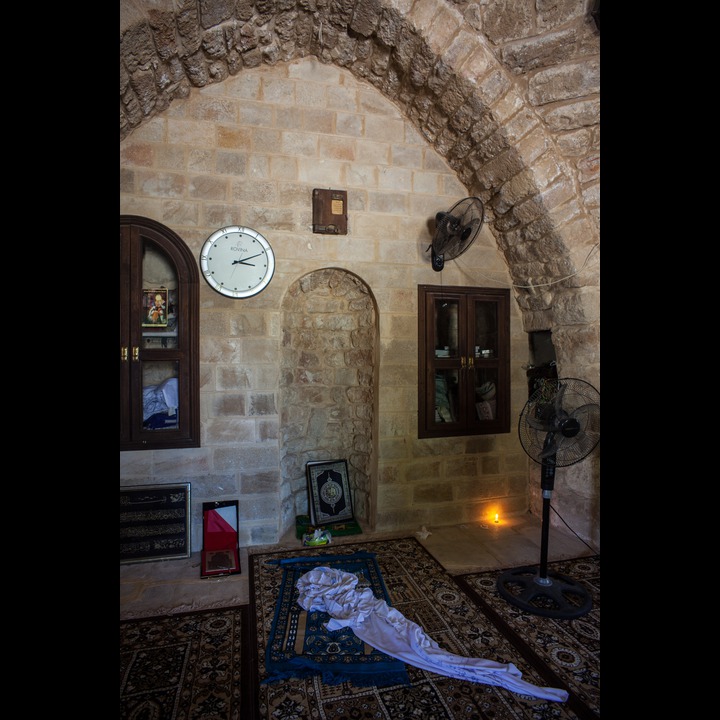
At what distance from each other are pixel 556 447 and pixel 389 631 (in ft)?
5.09

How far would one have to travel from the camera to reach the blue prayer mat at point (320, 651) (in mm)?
2125

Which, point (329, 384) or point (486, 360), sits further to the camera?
point (329, 384)

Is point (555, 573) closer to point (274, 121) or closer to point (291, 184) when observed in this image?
point (291, 184)

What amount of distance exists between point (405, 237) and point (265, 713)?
3.51 m

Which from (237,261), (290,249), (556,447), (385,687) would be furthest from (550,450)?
(237,261)

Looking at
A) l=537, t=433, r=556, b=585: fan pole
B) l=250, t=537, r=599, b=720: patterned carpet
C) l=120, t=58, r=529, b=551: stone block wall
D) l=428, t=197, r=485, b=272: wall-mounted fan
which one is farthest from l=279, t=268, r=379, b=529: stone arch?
l=537, t=433, r=556, b=585: fan pole

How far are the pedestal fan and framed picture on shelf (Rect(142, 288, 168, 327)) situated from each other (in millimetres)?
2940

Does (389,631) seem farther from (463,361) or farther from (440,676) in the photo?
(463,361)

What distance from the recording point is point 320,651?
2.32m

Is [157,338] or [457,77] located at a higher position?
[457,77]

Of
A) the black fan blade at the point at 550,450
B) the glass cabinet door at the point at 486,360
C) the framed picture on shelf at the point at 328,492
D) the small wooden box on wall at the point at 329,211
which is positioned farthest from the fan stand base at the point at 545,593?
the small wooden box on wall at the point at 329,211

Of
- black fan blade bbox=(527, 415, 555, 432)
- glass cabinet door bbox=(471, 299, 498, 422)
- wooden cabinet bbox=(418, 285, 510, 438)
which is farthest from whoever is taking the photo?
glass cabinet door bbox=(471, 299, 498, 422)

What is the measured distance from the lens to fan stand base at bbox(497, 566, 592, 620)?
265 centimetres

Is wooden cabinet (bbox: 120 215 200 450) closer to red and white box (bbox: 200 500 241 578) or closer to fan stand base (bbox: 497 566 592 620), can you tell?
red and white box (bbox: 200 500 241 578)
